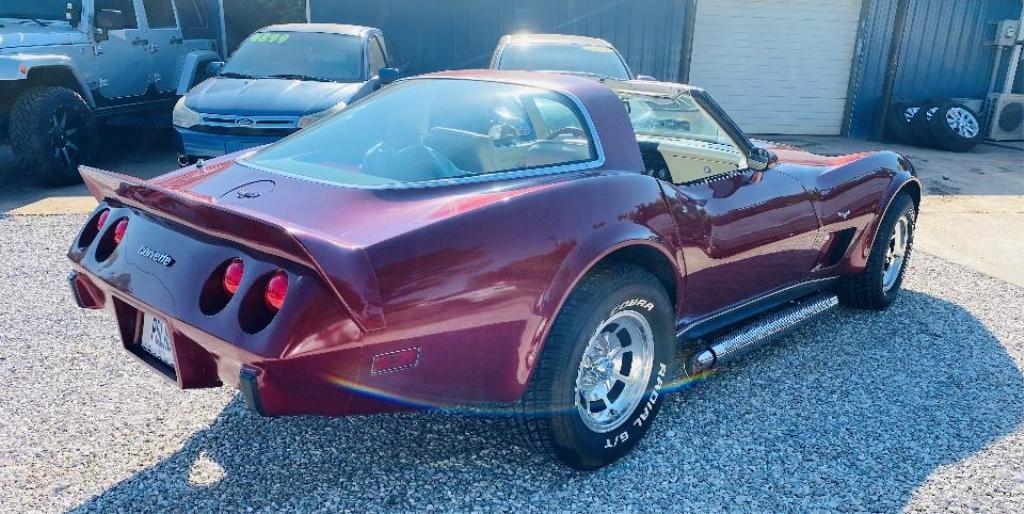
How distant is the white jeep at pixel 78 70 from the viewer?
6.95 meters

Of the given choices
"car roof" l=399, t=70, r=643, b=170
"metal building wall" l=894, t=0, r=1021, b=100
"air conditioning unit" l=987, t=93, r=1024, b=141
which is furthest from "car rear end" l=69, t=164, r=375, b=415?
"air conditioning unit" l=987, t=93, r=1024, b=141

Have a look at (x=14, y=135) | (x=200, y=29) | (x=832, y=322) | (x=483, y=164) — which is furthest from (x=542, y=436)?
(x=200, y=29)

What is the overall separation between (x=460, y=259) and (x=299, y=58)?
6.27 m

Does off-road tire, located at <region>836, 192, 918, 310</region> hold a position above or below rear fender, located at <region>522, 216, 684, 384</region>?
below

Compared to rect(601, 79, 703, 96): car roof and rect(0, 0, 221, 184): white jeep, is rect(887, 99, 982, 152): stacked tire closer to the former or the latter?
rect(601, 79, 703, 96): car roof

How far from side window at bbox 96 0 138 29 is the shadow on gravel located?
21.2ft

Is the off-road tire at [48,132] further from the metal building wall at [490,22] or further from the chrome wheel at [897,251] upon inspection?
the chrome wheel at [897,251]

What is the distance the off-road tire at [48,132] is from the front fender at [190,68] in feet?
4.21

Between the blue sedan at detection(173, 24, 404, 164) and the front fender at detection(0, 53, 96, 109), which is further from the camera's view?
the blue sedan at detection(173, 24, 404, 164)

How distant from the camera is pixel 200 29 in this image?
9688 mm

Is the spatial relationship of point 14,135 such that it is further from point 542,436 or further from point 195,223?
point 542,436

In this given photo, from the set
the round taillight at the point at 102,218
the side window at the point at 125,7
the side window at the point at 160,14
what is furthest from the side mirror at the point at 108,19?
the round taillight at the point at 102,218

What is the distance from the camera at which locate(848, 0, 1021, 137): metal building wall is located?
42.2 ft

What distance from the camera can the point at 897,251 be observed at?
461 centimetres
